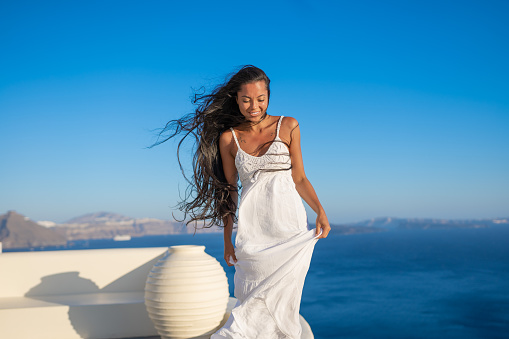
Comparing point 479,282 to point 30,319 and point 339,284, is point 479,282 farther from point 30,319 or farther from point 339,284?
point 30,319

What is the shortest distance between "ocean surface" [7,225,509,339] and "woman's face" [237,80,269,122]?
123 feet

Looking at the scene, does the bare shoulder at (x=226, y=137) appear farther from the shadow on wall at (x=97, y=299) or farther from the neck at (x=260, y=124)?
the shadow on wall at (x=97, y=299)

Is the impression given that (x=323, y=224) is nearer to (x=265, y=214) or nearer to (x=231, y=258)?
(x=265, y=214)

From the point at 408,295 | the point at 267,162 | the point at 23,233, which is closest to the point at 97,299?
the point at 267,162

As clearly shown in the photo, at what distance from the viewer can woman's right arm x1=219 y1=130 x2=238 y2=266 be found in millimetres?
2373

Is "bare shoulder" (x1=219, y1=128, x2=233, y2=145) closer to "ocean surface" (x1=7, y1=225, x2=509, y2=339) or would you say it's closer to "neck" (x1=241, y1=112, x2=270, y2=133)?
"neck" (x1=241, y1=112, x2=270, y2=133)

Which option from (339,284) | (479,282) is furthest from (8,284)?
(479,282)

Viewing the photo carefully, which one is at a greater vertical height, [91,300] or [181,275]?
[181,275]

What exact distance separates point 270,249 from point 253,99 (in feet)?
2.43

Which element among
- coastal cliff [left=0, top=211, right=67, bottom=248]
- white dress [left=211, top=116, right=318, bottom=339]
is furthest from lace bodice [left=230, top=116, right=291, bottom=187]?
coastal cliff [left=0, top=211, right=67, bottom=248]

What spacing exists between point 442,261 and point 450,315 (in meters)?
28.2

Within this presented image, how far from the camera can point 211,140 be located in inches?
96.0

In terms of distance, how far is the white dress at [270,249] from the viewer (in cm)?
218

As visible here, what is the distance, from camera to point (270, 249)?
2.16 meters
